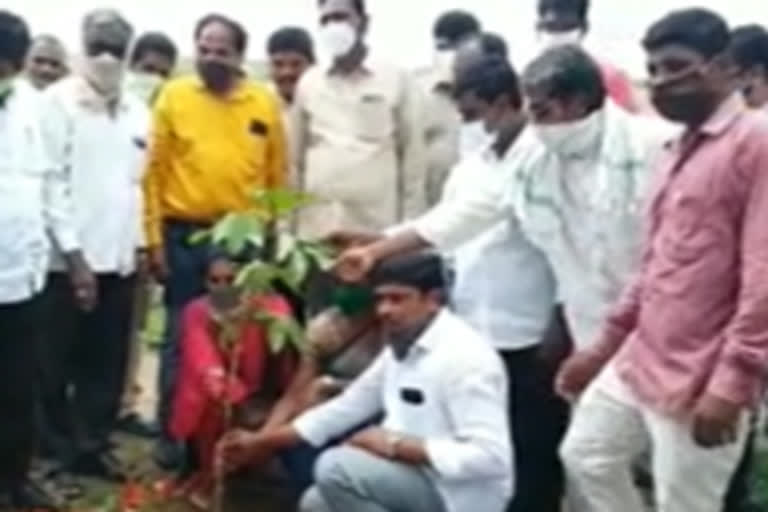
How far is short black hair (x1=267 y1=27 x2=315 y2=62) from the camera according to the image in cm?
807

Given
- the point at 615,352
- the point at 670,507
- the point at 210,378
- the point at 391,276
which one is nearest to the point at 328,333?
the point at 210,378

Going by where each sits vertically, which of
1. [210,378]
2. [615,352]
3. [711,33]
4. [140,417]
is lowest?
[140,417]

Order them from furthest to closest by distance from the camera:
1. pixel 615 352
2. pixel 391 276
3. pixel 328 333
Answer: pixel 328 333 < pixel 391 276 < pixel 615 352

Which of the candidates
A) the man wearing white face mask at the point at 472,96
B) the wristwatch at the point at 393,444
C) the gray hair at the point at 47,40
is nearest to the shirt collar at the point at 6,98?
the man wearing white face mask at the point at 472,96

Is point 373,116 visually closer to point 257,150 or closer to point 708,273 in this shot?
point 257,150

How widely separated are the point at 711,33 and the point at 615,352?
0.98 meters

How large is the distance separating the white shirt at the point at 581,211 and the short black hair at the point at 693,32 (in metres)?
0.68

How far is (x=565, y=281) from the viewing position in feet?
18.4

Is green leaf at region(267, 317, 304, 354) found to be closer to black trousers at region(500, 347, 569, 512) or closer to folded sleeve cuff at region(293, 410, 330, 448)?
folded sleeve cuff at region(293, 410, 330, 448)

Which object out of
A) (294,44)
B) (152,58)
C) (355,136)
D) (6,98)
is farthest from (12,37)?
(152,58)

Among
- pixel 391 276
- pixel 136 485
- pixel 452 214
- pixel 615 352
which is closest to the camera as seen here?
pixel 615 352

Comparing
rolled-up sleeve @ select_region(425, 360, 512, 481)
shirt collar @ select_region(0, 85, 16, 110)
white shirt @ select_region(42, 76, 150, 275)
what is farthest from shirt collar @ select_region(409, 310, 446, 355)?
white shirt @ select_region(42, 76, 150, 275)

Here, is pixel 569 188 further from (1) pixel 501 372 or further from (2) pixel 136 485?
(2) pixel 136 485

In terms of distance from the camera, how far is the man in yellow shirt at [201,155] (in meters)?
7.00
